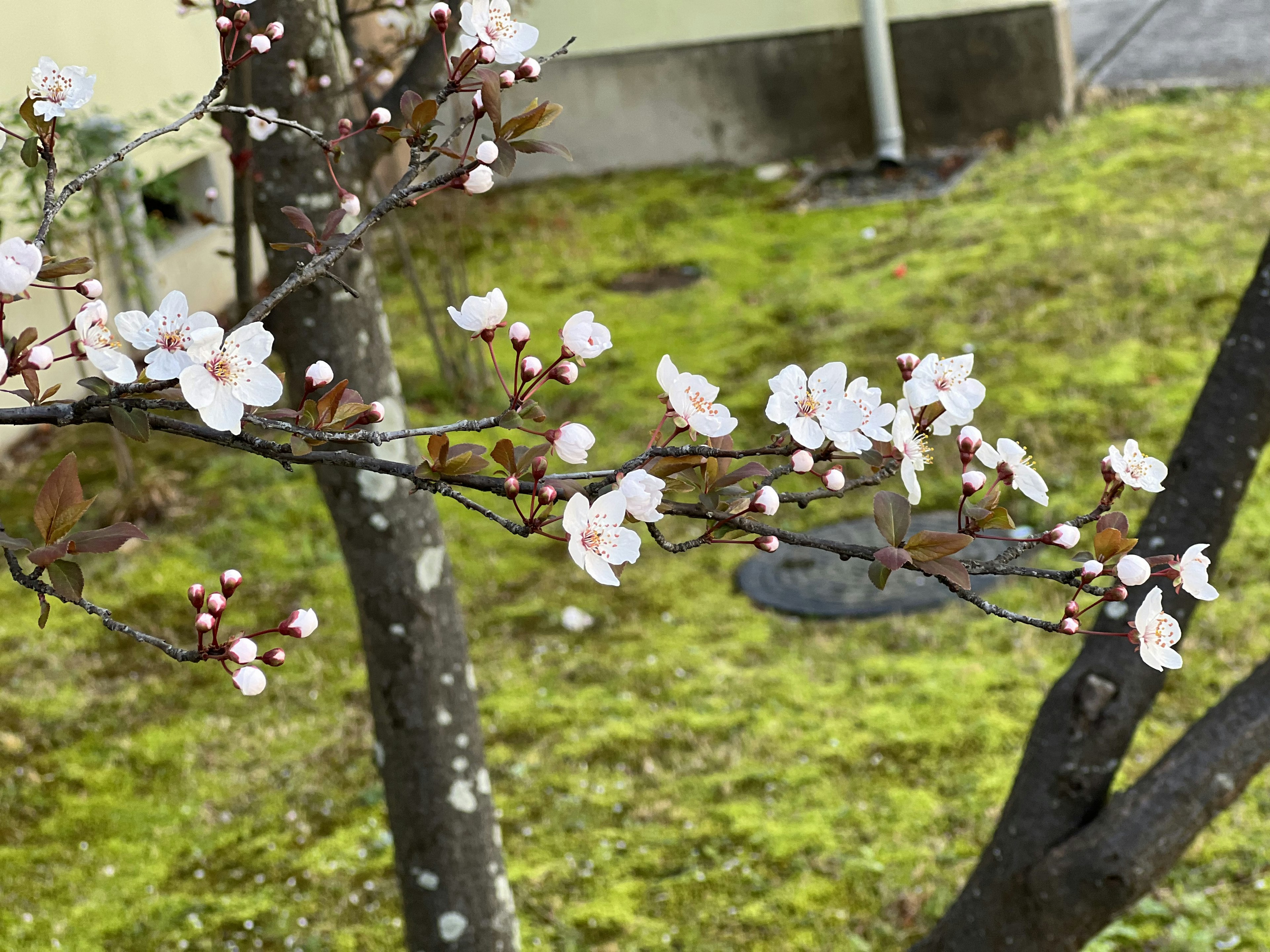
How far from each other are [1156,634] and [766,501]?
0.42 meters

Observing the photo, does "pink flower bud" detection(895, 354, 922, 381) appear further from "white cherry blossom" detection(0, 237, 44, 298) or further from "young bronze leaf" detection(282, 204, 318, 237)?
"white cherry blossom" detection(0, 237, 44, 298)

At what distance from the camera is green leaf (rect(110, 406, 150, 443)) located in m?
1.13

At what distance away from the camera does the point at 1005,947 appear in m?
2.72

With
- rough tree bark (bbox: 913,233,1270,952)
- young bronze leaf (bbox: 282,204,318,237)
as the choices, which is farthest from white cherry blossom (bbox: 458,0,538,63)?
rough tree bark (bbox: 913,233,1270,952)

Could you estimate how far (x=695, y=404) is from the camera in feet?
4.14

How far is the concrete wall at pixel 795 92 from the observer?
9.47m

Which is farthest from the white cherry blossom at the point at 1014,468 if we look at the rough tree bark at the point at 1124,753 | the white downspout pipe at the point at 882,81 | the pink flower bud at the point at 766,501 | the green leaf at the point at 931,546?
the white downspout pipe at the point at 882,81

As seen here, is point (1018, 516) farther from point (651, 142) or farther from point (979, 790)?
point (651, 142)

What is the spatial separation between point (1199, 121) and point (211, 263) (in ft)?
22.2

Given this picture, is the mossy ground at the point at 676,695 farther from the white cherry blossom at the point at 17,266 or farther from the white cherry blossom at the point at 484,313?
the white cherry blossom at the point at 17,266

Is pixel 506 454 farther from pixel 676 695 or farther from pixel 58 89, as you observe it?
pixel 676 695

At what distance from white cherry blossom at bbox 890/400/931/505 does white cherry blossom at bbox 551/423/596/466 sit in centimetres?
31

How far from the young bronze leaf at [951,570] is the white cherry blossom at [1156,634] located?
179mm

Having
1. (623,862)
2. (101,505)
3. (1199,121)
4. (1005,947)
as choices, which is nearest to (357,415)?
(1005,947)
